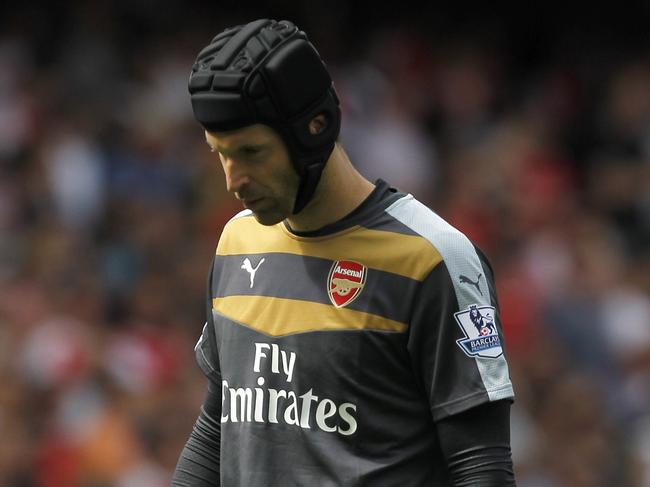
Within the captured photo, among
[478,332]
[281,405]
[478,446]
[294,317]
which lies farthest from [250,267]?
[478,446]

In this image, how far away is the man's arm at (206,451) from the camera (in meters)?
3.68

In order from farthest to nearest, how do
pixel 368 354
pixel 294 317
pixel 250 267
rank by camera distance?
pixel 250 267
pixel 294 317
pixel 368 354

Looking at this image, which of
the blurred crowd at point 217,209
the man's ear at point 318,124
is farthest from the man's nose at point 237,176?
the blurred crowd at point 217,209

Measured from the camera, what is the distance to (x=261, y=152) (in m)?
3.25

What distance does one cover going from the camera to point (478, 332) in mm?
3246

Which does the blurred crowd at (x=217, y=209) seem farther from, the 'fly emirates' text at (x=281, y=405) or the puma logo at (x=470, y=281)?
the puma logo at (x=470, y=281)

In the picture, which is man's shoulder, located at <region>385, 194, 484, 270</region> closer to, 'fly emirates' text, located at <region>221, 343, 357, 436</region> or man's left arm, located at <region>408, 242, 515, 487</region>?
man's left arm, located at <region>408, 242, 515, 487</region>

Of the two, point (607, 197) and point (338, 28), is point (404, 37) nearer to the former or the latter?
point (338, 28)

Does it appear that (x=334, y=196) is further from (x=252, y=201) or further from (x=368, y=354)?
(x=368, y=354)

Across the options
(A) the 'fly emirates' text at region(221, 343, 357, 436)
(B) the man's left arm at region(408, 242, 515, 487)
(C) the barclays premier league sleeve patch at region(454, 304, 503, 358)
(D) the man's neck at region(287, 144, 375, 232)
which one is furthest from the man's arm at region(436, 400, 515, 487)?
(D) the man's neck at region(287, 144, 375, 232)

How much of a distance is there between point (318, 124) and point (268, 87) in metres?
0.18

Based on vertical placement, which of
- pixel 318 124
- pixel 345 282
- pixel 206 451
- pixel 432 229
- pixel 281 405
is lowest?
pixel 206 451

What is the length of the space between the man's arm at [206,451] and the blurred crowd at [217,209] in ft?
11.4

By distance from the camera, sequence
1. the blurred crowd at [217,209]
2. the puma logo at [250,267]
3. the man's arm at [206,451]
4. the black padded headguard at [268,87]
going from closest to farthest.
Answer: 1. the black padded headguard at [268,87]
2. the puma logo at [250,267]
3. the man's arm at [206,451]
4. the blurred crowd at [217,209]
